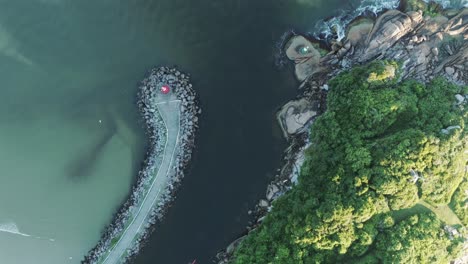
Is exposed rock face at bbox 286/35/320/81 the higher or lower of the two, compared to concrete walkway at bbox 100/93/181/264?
higher

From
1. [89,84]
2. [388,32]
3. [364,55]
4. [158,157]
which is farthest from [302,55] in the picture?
[89,84]

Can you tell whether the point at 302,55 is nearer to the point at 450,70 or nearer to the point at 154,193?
the point at 450,70

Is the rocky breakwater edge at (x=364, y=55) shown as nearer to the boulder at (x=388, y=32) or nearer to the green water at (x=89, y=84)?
the boulder at (x=388, y=32)

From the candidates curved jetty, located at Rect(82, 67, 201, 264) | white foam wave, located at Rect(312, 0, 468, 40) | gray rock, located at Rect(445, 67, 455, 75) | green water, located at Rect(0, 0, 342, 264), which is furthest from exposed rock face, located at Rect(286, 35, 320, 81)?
gray rock, located at Rect(445, 67, 455, 75)

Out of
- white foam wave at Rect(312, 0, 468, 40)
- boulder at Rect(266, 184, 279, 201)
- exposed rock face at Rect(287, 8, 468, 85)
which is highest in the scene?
white foam wave at Rect(312, 0, 468, 40)

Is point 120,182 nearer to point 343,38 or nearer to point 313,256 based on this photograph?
point 313,256

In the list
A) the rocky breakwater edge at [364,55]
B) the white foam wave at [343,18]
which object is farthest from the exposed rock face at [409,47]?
the white foam wave at [343,18]

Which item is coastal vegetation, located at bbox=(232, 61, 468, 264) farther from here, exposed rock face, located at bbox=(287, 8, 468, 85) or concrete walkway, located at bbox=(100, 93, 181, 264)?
concrete walkway, located at bbox=(100, 93, 181, 264)
